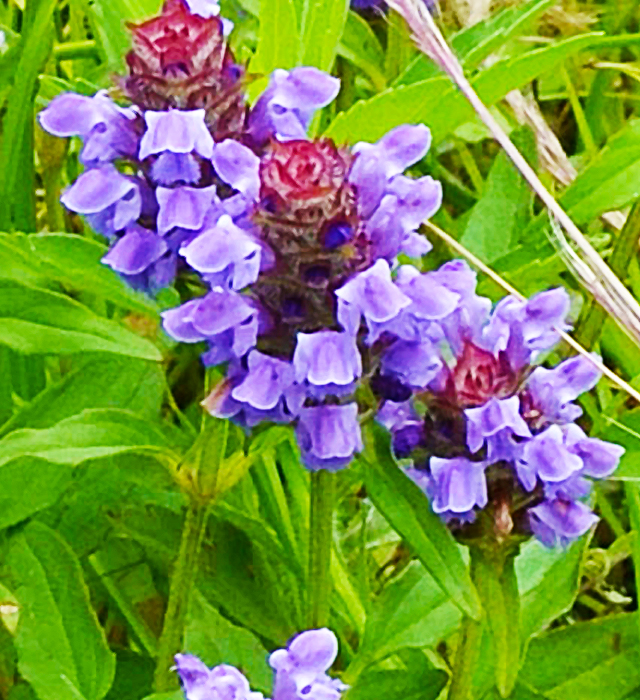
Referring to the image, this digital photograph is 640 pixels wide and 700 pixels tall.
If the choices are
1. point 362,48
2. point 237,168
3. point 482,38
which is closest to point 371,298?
point 237,168

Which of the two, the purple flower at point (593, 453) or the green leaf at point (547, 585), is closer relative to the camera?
the purple flower at point (593, 453)

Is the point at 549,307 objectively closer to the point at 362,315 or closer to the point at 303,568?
the point at 362,315

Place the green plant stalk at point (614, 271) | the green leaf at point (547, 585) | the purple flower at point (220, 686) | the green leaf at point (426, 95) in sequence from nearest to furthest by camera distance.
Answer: the purple flower at point (220, 686), the green leaf at point (426, 95), the green leaf at point (547, 585), the green plant stalk at point (614, 271)

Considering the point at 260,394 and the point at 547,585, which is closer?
the point at 260,394

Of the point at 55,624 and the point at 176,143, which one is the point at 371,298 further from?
the point at 55,624

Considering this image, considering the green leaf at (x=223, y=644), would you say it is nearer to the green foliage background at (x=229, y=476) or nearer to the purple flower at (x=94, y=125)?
the green foliage background at (x=229, y=476)

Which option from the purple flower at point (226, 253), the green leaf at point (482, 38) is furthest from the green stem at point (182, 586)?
the green leaf at point (482, 38)
